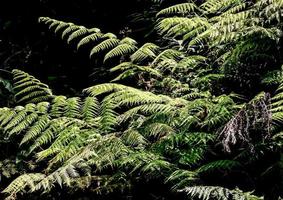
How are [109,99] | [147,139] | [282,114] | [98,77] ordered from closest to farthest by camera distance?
[282,114], [147,139], [109,99], [98,77]

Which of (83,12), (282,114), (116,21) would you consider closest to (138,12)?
(116,21)

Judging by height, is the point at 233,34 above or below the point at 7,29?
above

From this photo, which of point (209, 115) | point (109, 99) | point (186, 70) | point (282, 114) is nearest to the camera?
point (282, 114)

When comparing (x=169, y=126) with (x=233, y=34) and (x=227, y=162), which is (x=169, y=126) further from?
(x=233, y=34)

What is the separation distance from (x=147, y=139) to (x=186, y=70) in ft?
2.77

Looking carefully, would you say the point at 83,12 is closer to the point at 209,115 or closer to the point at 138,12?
the point at 138,12

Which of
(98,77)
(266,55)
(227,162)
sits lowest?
(98,77)

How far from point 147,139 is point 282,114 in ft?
3.00

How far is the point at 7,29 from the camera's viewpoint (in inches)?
192

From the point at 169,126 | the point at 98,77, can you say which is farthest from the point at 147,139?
the point at 98,77

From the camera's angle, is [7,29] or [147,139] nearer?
[147,139]

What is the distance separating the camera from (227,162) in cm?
225

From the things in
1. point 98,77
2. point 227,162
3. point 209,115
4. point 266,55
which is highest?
point 266,55

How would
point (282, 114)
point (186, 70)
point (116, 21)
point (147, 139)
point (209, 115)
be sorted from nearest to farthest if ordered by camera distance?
point (282, 114) < point (209, 115) < point (147, 139) < point (186, 70) < point (116, 21)
